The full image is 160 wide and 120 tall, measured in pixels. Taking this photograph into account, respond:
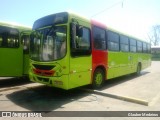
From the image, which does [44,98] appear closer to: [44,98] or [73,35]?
[44,98]

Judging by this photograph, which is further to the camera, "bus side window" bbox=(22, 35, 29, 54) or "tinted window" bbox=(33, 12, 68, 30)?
"bus side window" bbox=(22, 35, 29, 54)

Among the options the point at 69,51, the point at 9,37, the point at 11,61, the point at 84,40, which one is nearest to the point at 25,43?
the point at 9,37

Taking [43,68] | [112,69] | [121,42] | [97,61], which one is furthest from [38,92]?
[121,42]

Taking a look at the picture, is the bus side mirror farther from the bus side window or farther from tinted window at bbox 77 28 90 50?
the bus side window

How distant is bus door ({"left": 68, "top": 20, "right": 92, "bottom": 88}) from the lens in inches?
281

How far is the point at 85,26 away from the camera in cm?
808

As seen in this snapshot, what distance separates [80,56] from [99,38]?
1.92 m

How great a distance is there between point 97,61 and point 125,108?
306 cm

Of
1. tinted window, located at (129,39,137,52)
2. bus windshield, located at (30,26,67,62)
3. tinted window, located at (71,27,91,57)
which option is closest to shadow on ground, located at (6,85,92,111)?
bus windshield, located at (30,26,67,62)

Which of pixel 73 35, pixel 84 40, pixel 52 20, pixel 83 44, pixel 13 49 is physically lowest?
pixel 13 49

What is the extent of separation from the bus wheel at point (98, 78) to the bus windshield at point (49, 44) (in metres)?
2.51

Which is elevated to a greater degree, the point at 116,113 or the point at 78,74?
the point at 78,74

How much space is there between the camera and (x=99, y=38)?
29.8 feet

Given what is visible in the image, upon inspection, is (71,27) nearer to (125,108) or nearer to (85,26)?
(85,26)
